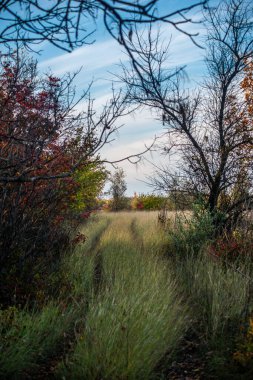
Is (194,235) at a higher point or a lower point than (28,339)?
higher

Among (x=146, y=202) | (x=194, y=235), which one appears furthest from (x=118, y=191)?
(x=194, y=235)

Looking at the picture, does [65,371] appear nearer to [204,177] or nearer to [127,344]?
[127,344]

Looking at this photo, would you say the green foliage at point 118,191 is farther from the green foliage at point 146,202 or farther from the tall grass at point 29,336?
the tall grass at point 29,336

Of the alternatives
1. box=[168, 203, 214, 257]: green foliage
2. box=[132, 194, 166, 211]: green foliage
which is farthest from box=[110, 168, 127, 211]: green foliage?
box=[168, 203, 214, 257]: green foliage

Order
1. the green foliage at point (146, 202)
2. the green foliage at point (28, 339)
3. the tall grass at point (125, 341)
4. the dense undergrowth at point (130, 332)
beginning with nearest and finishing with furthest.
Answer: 1. the tall grass at point (125, 341)
2. the dense undergrowth at point (130, 332)
3. the green foliage at point (28, 339)
4. the green foliage at point (146, 202)

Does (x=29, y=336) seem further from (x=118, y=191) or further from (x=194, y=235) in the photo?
(x=118, y=191)

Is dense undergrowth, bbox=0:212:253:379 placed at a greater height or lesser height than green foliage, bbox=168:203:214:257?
lesser

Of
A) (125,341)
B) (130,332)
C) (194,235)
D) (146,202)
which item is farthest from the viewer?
(146,202)

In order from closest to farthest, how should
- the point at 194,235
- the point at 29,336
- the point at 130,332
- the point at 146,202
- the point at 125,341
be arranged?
the point at 125,341, the point at 130,332, the point at 29,336, the point at 194,235, the point at 146,202

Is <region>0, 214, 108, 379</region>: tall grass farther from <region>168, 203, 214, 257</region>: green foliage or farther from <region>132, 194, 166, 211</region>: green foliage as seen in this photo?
<region>132, 194, 166, 211</region>: green foliage

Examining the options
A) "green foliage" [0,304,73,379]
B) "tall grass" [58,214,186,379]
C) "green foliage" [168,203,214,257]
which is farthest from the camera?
"green foliage" [168,203,214,257]

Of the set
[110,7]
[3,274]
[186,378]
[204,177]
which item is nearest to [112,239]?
[204,177]

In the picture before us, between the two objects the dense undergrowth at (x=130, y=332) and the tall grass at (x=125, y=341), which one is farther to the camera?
the dense undergrowth at (x=130, y=332)

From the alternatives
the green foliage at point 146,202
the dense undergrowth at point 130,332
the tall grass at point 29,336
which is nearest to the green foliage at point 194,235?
the dense undergrowth at point 130,332
